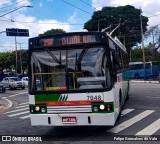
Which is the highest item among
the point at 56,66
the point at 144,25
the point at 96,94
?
the point at 144,25

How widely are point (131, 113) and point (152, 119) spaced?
1892 mm

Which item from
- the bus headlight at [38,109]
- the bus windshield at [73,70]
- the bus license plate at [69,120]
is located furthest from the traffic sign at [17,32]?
the bus license plate at [69,120]

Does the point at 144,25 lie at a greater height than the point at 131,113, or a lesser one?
greater

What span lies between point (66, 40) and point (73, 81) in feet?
4.15

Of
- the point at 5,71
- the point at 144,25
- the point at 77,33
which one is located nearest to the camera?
the point at 77,33

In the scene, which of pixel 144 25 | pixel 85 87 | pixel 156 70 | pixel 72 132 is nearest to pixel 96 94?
pixel 85 87

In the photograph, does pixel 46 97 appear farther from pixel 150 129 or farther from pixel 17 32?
pixel 17 32

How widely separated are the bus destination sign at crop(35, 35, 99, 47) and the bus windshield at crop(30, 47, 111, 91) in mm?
212

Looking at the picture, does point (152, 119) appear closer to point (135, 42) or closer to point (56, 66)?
point (56, 66)

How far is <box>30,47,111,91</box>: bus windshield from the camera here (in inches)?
381

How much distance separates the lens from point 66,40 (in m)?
10.1

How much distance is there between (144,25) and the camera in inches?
2943

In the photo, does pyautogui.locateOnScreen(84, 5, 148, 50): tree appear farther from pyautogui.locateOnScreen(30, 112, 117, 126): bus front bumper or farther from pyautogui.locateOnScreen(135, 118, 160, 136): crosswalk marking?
pyautogui.locateOnScreen(30, 112, 117, 126): bus front bumper

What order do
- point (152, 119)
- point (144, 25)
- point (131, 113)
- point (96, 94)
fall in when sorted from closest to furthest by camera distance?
point (96, 94) → point (152, 119) → point (131, 113) → point (144, 25)
